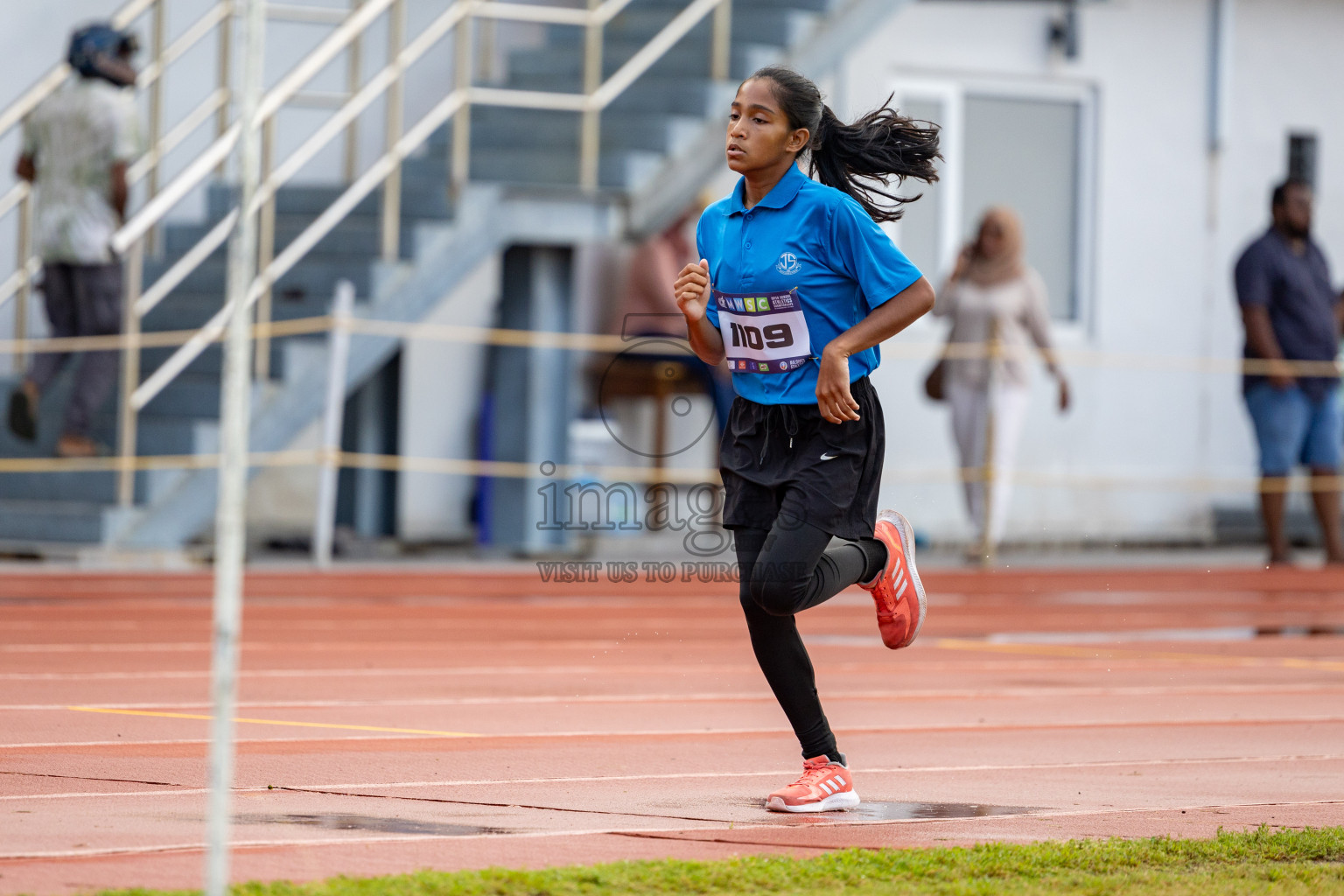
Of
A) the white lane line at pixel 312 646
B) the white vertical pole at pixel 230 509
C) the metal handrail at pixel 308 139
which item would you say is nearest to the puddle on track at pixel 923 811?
the white vertical pole at pixel 230 509

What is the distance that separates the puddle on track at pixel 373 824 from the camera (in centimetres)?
441

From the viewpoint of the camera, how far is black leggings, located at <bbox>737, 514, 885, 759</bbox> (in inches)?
195

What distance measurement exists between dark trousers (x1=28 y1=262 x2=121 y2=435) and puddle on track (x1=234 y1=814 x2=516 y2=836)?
8409 mm

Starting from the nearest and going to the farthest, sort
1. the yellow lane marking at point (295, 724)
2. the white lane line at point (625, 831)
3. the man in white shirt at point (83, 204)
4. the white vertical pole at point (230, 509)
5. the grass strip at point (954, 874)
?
the white vertical pole at point (230, 509), the grass strip at point (954, 874), the white lane line at point (625, 831), the yellow lane marking at point (295, 724), the man in white shirt at point (83, 204)

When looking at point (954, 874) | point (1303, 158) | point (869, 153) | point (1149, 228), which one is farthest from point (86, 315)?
point (1303, 158)

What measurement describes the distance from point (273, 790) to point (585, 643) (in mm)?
4570

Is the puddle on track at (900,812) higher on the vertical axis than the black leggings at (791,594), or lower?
lower

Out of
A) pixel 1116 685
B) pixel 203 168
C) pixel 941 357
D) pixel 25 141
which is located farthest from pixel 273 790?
pixel 941 357

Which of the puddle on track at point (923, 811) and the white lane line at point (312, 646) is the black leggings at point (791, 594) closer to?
the puddle on track at point (923, 811)

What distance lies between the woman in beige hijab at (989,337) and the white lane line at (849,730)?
23.8ft

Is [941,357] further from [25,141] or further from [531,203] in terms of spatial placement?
[25,141]

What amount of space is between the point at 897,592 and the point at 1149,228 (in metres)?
13.8

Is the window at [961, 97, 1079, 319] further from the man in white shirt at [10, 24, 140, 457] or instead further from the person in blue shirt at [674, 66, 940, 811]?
the person in blue shirt at [674, 66, 940, 811]

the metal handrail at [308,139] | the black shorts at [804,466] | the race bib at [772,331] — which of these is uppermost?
the metal handrail at [308,139]
